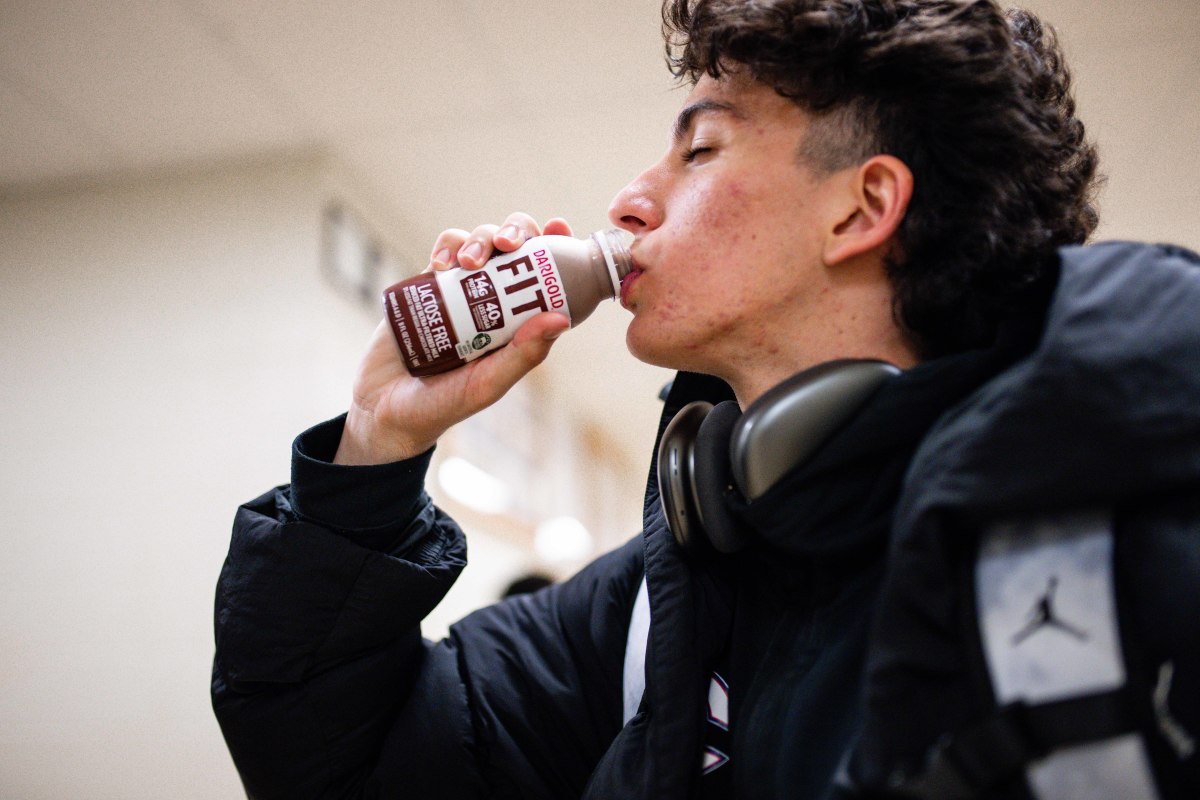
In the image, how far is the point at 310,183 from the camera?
2.43 meters

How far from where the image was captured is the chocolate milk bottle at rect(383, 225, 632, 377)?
2.72 feet

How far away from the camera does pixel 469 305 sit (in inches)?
32.7

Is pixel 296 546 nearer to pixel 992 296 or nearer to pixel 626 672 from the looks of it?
pixel 626 672

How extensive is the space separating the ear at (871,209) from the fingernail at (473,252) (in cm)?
37

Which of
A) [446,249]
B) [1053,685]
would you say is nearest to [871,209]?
[446,249]

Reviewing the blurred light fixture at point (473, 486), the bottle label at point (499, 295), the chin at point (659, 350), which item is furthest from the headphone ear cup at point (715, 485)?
the blurred light fixture at point (473, 486)

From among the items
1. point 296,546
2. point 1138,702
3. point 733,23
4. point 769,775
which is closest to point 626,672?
point 769,775

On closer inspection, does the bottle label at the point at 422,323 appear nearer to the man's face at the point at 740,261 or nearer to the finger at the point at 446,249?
the finger at the point at 446,249

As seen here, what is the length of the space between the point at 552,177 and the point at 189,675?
1.75 meters

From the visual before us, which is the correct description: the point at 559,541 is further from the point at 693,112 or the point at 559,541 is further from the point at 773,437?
the point at 773,437

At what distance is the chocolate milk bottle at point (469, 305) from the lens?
829 millimetres

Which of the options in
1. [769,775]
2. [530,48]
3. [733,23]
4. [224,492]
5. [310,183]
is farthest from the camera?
[310,183]

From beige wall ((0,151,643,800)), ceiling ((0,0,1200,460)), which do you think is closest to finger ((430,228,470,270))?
ceiling ((0,0,1200,460))

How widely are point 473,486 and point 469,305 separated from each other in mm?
2364
